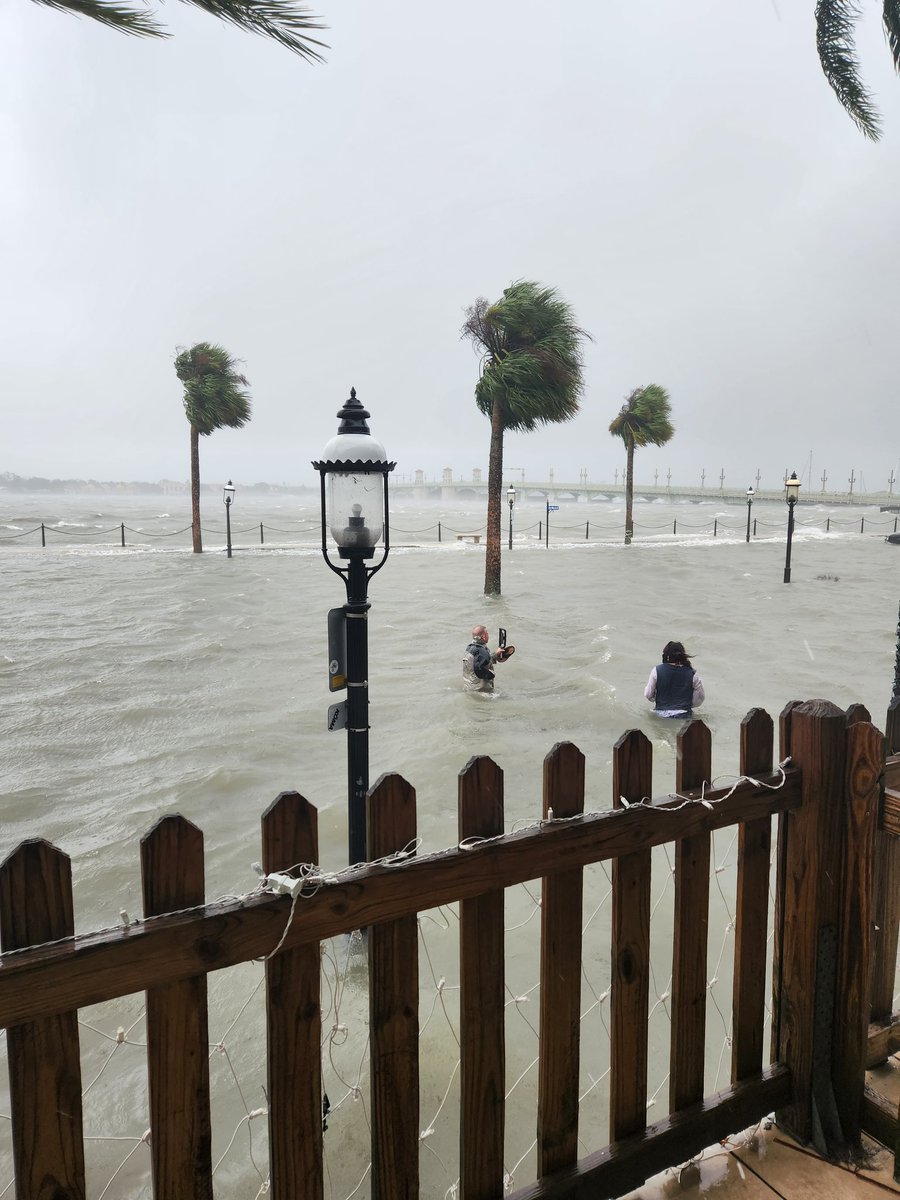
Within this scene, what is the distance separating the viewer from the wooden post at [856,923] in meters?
2.16

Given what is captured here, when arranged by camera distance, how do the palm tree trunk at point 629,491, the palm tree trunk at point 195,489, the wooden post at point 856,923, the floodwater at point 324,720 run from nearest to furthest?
the wooden post at point 856,923 < the floodwater at point 324,720 < the palm tree trunk at point 195,489 < the palm tree trunk at point 629,491

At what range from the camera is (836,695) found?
10.3 metres

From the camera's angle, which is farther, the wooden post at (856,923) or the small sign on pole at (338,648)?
the small sign on pole at (338,648)

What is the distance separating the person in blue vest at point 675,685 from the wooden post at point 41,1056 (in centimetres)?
765

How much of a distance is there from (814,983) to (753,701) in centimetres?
844

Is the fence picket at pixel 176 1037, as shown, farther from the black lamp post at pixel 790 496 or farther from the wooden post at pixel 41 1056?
the black lamp post at pixel 790 496

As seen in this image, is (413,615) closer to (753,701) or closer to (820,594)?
(753,701)

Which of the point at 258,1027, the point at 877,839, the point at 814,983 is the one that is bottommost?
the point at 258,1027

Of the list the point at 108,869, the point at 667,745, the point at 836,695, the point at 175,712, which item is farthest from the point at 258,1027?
the point at 836,695

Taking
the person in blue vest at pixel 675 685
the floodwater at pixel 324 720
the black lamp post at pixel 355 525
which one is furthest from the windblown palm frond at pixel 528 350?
the black lamp post at pixel 355 525

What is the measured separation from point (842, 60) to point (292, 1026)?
45.1 feet

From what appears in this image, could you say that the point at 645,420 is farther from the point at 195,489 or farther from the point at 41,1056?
the point at 41,1056

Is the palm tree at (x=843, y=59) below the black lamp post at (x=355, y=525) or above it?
above

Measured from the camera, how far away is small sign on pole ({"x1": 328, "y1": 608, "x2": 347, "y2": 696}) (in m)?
4.12
